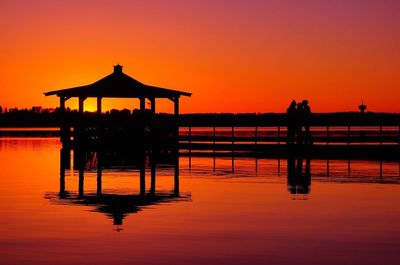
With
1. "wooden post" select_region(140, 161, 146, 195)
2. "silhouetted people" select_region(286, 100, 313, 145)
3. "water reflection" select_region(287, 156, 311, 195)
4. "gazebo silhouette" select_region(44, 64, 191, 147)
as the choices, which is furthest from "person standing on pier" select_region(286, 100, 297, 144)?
"wooden post" select_region(140, 161, 146, 195)

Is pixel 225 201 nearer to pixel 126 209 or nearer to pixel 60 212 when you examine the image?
pixel 126 209

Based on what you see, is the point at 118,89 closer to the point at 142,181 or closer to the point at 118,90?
the point at 118,90

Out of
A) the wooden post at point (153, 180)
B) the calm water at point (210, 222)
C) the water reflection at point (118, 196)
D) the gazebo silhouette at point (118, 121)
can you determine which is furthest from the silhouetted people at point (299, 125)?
the calm water at point (210, 222)

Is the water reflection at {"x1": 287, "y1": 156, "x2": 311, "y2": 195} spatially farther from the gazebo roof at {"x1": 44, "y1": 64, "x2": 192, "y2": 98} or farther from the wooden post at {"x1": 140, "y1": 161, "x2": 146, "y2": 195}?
the gazebo roof at {"x1": 44, "y1": 64, "x2": 192, "y2": 98}

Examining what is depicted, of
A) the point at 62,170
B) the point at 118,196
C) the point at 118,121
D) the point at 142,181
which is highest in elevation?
the point at 118,121

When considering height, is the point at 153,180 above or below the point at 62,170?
below

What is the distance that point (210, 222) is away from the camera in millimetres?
13203

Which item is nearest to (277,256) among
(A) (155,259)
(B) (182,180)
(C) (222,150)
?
(A) (155,259)

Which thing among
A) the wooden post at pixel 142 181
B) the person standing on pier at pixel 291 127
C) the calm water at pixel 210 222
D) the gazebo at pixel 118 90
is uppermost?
the gazebo at pixel 118 90

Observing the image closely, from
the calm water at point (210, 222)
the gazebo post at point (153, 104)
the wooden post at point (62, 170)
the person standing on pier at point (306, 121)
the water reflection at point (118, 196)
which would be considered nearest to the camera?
the calm water at point (210, 222)

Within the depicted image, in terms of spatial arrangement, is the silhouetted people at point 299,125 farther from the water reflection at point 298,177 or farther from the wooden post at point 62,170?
the wooden post at point 62,170

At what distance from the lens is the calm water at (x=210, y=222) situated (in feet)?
33.1

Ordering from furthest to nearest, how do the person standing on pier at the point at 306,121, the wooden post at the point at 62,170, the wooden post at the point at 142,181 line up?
the person standing on pier at the point at 306,121, the wooden post at the point at 62,170, the wooden post at the point at 142,181

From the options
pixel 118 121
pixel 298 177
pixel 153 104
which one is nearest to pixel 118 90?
pixel 153 104
